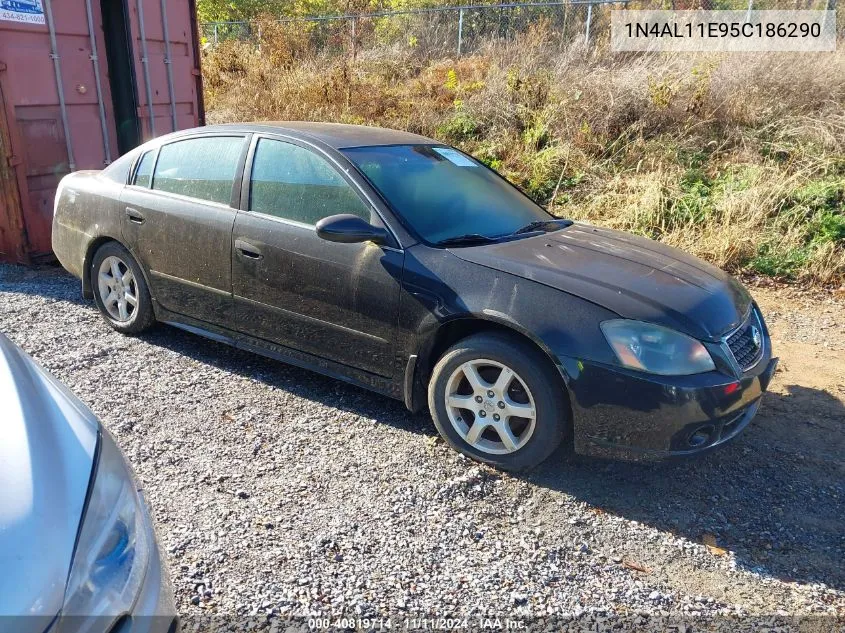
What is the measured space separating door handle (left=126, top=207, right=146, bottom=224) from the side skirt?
0.58 metres

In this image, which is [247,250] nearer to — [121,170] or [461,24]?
[121,170]

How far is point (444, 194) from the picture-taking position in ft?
13.0

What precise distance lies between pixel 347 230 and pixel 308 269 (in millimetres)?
427

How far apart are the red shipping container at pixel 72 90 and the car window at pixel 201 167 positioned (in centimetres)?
262

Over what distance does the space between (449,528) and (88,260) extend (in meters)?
3.48

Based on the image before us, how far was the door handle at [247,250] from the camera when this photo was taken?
391cm

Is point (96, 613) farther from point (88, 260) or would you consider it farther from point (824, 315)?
point (824, 315)

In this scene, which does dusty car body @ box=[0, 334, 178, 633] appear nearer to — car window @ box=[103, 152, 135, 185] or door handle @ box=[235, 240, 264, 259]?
door handle @ box=[235, 240, 264, 259]

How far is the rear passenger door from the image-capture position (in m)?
4.13

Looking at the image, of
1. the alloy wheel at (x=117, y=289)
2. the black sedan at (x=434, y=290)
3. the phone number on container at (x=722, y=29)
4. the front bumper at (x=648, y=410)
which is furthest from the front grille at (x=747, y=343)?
the phone number on container at (x=722, y=29)

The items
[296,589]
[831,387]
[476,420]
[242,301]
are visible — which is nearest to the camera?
[296,589]

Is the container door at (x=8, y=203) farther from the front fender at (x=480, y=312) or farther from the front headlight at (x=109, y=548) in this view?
the front headlight at (x=109, y=548)

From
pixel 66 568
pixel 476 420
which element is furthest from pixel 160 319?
pixel 66 568

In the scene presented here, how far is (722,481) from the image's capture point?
11.0 feet
